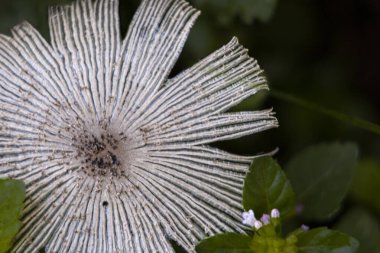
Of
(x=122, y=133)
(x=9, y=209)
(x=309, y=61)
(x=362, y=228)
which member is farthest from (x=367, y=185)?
(x=9, y=209)

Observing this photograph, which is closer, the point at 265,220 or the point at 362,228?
the point at 265,220

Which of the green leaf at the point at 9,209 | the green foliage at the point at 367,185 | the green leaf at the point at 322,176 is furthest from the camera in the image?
the green foliage at the point at 367,185

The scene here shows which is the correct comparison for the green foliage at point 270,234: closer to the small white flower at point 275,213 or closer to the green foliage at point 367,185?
the small white flower at point 275,213

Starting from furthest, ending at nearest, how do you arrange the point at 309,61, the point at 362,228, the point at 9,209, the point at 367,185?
the point at 309,61
the point at 367,185
the point at 362,228
the point at 9,209


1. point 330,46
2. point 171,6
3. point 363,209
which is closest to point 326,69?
point 330,46

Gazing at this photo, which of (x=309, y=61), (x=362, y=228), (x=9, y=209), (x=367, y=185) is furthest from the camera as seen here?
(x=309, y=61)

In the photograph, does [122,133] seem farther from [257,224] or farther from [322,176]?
[322,176]

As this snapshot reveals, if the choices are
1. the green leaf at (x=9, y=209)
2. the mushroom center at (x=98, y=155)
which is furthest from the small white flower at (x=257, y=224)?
the green leaf at (x=9, y=209)
